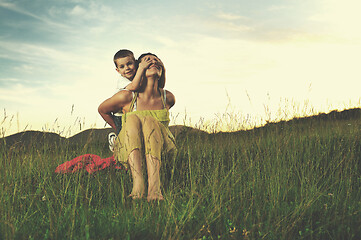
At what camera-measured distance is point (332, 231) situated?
2.44m

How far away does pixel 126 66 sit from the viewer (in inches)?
142

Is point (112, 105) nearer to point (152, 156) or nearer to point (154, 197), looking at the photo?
point (152, 156)

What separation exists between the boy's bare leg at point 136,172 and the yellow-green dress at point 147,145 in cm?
6

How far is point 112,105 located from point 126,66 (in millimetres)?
493

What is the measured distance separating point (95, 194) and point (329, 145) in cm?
336

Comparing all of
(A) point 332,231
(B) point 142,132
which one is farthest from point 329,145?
(B) point 142,132

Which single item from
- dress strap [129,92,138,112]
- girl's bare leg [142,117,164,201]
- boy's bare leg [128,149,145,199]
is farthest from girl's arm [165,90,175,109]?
boy's bare leg [128,149,145,199]

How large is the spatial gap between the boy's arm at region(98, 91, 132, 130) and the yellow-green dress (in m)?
0.10

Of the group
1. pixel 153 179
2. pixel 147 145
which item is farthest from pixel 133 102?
pixel 153 179

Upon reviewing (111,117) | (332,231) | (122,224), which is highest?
(111,117)

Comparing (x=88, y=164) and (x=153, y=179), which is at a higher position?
(x=88, y=164)

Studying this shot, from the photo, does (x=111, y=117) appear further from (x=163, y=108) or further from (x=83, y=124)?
(x=163, y=108)

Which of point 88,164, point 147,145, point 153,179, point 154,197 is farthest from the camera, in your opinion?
point 88,164

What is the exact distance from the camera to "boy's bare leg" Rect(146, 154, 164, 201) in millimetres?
3006
